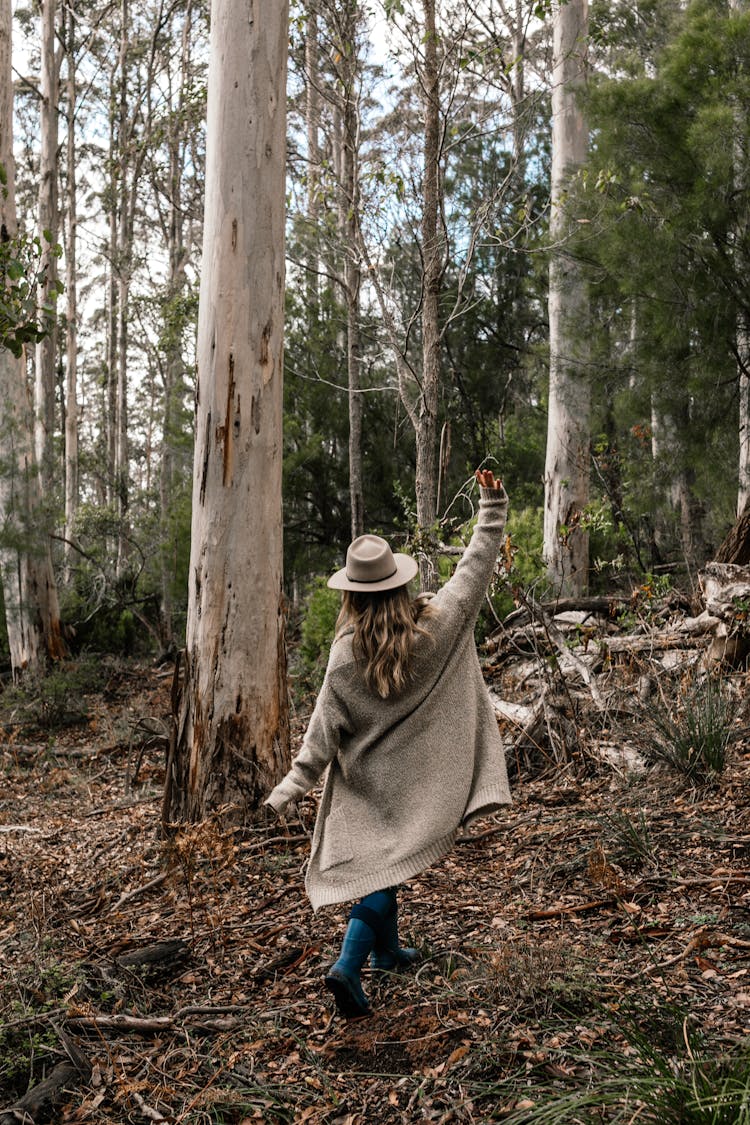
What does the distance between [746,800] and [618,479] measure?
810 centimetres

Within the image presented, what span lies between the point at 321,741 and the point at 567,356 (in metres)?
7.87

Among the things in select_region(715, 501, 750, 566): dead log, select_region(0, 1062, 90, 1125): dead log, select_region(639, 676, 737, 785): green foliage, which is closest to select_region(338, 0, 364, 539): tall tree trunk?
select_region(715, 501, 750, 566): dead log

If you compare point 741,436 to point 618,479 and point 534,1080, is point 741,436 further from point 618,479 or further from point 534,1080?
point 534,1080

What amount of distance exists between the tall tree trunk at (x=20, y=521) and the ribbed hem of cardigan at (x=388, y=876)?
871 cm

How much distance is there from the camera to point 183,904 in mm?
4785

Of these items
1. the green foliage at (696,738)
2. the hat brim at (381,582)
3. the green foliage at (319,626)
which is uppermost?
the hat brim at (381,582)

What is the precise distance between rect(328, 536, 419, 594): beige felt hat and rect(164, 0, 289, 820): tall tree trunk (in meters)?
2.02

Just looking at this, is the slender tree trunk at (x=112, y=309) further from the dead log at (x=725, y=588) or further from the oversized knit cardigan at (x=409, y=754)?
the oversized knit cardigan at (x=409, y=754)

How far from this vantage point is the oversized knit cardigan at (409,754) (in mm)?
3570

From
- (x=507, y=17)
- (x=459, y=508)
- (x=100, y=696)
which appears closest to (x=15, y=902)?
(x=100, y=696)

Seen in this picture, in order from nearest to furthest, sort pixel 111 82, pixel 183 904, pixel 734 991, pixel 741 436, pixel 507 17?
pixel 734 991 → pixel 183 904 → pixel 741 436 → pixel 507 17 → pixel 111 82

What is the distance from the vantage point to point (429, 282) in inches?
336

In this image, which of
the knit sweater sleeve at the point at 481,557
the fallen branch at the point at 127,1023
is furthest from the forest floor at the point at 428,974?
the knit sweater sleeve at the point at 481,557

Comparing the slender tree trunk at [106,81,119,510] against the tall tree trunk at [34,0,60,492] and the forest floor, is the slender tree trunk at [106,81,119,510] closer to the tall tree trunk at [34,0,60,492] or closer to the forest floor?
the tall tree trunk at [34,0,60,492]
